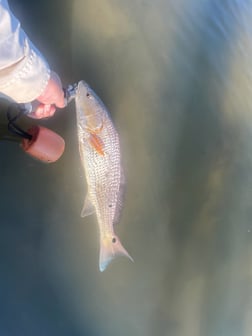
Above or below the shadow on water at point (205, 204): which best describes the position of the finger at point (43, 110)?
above

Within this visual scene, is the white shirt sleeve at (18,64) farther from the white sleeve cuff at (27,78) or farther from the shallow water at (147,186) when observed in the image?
the shallow water at (147,186)

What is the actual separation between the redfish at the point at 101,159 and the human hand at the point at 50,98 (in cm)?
13

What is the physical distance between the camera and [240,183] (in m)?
2.69

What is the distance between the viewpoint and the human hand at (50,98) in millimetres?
1654

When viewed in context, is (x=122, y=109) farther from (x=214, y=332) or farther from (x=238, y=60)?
(x=214, y=332)

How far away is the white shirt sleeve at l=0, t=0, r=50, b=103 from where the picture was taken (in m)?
1.36

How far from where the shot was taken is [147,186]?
2432 mm

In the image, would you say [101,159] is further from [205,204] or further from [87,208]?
[205,204]

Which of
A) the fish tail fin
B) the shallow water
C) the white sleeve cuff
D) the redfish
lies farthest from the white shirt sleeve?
the fish tail fin

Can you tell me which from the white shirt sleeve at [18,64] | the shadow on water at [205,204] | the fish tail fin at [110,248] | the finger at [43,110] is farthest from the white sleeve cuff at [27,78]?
the shadow on water at [205,204]

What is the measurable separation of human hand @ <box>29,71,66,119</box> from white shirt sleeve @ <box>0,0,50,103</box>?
0.05 m

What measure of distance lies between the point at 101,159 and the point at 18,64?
1.96 feet

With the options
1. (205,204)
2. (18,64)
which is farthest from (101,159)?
(205,204)

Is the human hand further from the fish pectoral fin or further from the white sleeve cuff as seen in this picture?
the fish pectoral fin
